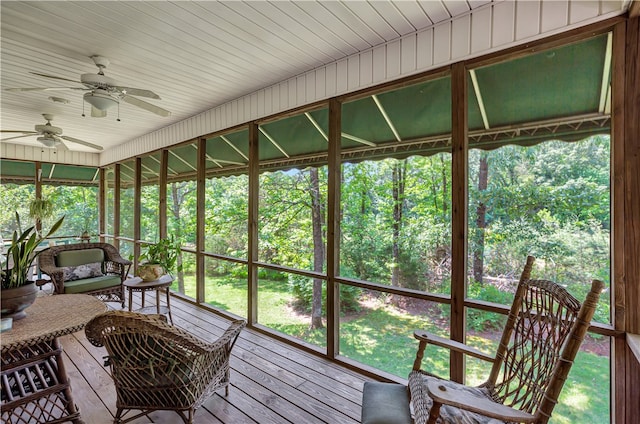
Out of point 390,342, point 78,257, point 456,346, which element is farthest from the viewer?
point 78,257

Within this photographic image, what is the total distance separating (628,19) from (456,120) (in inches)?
41.2

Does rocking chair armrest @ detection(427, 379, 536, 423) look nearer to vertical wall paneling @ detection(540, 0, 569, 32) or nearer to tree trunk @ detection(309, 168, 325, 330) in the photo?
vertical wall paneling @ detection(540, 0, 569, 32)

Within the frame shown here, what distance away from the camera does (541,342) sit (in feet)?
5.33

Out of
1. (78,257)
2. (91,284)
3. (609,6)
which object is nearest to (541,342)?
(609,6)

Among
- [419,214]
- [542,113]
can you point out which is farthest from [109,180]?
[542,113]

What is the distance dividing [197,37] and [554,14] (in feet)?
9.03

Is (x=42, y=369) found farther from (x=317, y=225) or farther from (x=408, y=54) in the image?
(x=408, y=54)

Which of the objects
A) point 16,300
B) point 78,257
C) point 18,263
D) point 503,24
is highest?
point 503,24

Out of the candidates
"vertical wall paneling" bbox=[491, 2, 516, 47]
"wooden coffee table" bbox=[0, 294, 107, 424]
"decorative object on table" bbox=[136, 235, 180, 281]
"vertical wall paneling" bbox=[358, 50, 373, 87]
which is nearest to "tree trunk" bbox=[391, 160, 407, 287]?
"vertical wall paneling" bbox=[358, 50, 373, 87]

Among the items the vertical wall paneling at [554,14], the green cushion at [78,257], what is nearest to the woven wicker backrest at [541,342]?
the vertical wall paneling at [554,14]

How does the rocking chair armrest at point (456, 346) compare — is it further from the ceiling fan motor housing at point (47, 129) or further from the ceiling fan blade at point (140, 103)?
the ceiling fan motor housing at point (47, 129)

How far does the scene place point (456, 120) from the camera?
A: 234 centimetres

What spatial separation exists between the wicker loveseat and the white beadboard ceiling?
2.37m

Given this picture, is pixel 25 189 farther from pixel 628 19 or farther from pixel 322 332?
pixel 628 19
